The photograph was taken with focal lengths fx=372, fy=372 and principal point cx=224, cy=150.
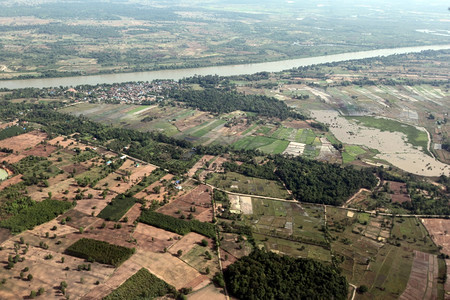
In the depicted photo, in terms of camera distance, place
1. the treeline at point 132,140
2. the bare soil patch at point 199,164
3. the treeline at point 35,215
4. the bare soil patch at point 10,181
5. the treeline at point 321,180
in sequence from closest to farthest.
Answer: the treeline at point 35,215 < the bare soil patch at point 10,181 < the treeline at point 321,180 < the bare soil patch at point 199,164 < the treeline at point 132,140

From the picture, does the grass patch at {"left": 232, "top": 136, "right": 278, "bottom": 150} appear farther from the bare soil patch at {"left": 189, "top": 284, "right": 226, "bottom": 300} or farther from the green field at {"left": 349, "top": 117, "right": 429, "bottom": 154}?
the bare soil patch at {"left": 189, "top": 284, "right": 226, "bottom": 300}

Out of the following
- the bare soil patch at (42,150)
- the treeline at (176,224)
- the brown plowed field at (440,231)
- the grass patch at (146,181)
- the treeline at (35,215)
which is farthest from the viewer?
the bare soil patch at (42,150)

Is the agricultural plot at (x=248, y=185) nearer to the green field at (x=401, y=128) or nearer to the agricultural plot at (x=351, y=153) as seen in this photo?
the agricultural plot at (x=351, y=153)

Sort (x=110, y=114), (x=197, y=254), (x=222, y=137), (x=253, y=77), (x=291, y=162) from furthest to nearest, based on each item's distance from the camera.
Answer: (x=253, y=77)
(x=110, y=114)
(x=222, y=137)
(x=291, y=162)
(x=197, y=254)

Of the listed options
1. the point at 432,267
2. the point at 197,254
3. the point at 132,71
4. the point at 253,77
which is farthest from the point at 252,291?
the point at 132,71

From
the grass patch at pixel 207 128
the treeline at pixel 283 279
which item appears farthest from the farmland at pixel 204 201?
the treeline at pixel 283 279

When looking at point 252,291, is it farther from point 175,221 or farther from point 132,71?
point 132,71

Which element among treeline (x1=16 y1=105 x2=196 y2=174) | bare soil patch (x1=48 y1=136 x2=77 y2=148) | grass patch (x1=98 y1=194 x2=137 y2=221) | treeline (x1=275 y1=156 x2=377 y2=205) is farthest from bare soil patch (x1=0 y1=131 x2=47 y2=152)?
treeline (x1=275 y1=156 x2=377 y2=205)
